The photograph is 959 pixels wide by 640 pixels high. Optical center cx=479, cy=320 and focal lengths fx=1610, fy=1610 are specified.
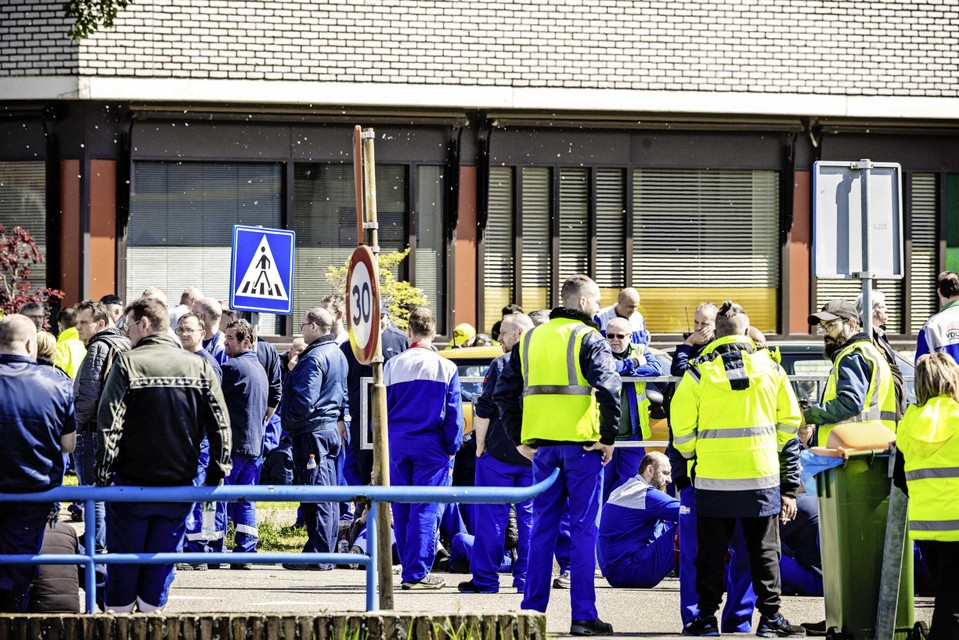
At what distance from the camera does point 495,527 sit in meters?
11.1

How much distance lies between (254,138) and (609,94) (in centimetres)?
465

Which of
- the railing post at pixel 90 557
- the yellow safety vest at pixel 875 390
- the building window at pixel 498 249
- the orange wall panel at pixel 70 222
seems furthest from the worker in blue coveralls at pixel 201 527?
the building window at pixel 498 249

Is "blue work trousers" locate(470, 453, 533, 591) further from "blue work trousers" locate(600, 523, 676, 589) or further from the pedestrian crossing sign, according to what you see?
the pedestrian crossing sign

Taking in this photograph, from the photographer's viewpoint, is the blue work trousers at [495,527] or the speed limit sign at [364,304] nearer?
the speed limit sign at [364,304]

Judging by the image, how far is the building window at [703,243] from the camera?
72.0ft

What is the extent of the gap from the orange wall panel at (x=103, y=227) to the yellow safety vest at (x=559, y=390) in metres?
11.7

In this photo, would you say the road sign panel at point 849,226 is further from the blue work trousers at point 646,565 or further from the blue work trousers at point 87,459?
the blue work trousers at point 87,459

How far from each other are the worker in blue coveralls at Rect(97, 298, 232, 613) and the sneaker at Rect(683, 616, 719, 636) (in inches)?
114

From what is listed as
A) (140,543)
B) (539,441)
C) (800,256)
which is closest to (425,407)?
(539,441)

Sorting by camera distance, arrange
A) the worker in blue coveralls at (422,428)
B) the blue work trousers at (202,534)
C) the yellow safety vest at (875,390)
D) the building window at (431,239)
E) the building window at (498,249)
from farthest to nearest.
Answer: the building window at (498,249) → the building window at (431,239) → the blue work trousers at (202,534) → the worker in blue coveralls at (422,428) → the yellow safety vest at (875,390)

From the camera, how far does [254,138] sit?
20.6m

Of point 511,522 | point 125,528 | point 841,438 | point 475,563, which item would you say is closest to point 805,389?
point 511,522

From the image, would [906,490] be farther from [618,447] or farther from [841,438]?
[618,447]

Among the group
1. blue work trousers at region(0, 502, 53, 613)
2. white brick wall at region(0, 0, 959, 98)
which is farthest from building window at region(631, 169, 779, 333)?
blue work trousers at region(0, 502, 53, 613)
